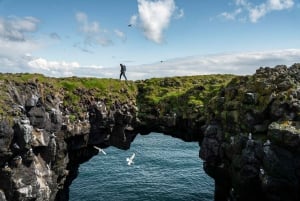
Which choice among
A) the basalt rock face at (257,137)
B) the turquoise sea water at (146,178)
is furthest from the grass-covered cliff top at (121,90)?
the turquoise sea water at (146,178)

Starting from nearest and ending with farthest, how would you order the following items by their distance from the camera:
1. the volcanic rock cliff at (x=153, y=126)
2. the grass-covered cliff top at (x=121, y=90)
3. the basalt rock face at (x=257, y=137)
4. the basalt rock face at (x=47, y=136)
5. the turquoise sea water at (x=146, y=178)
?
1. the basalt rock face at (x=257, y=137)
2. the volcanic rock cliff at (x=153, y=126)
3. the basalt rock face at (x=47, y=136)
4. the grass-covered cliff top at (x=121, y=90)
5. the turquoise sea water at (x=146, y=178)

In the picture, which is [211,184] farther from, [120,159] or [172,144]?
Result: [172,144]

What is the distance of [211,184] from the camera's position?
2311 inches

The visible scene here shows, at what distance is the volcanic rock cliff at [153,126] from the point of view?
31.7m

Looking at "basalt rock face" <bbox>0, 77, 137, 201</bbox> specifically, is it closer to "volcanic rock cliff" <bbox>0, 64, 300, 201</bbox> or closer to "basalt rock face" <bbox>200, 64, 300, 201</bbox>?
"volcanic rock cliff" <bbox>0, 64, 300, 201</bbox>

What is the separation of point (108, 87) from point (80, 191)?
723 inches

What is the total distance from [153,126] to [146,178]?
1712 cm

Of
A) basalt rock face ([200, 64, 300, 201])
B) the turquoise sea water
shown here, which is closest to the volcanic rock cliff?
basalt rock face ([200, 64, 300, 201])

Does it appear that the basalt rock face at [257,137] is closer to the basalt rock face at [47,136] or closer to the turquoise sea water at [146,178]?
the basalt rock face at [47,136]

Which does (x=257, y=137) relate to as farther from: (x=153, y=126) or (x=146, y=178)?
(x=146, y=178)

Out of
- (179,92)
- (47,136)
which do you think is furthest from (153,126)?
(47,136)

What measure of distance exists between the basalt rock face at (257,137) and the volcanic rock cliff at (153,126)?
3.1 inches

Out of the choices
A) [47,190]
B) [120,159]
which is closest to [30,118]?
[47,190]

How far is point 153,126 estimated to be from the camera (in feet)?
158
